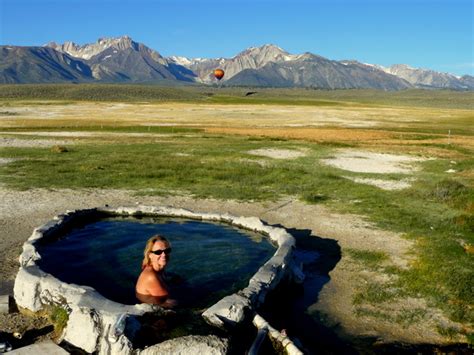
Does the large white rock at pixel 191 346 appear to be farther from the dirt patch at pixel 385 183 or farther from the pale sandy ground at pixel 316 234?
the dirt patch at pixel 385 183

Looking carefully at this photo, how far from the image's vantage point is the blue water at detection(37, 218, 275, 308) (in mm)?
10492

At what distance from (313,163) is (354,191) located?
7.73 meters

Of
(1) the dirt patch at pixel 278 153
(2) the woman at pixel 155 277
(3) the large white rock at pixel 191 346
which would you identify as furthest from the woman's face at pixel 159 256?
(1) the dirt patch at pixel 278 153

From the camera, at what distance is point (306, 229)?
15.5 meters

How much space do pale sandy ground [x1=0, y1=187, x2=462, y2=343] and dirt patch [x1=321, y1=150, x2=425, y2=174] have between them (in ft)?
30.5

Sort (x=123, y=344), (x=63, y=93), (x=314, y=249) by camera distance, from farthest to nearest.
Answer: (x=63, y=93) < (x=314, y=249) < (x=123, y=344)

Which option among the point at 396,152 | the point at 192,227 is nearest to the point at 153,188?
the point at 192,227

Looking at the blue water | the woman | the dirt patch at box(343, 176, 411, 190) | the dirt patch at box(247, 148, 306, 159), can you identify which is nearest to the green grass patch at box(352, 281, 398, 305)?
the blue water

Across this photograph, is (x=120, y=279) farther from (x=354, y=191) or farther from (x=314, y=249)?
(x=354, y=191)

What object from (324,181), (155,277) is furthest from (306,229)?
(324,181)

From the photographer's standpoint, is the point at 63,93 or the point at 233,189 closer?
the point at 233,189

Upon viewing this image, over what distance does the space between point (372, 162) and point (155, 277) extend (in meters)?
23.1

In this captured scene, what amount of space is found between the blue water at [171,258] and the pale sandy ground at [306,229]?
1.30 m

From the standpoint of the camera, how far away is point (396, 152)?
35312mm
